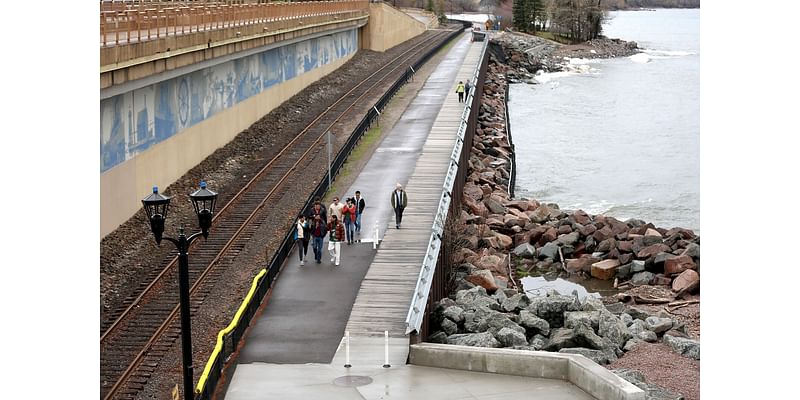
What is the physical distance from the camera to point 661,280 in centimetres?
3009

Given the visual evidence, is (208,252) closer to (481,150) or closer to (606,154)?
(481,150)

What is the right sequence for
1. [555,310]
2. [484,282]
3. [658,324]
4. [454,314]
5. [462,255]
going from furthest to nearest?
[462,255] < [484,282] < [658,324] < [555,310] < [454,314]

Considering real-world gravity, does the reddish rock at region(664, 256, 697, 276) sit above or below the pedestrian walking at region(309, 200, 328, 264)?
below

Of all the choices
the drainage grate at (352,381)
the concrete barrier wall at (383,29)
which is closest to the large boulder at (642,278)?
the drainage grate at (352,381)

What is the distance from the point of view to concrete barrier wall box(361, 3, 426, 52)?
264ft

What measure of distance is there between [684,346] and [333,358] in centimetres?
733

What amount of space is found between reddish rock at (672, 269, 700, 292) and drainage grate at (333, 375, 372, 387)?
14512 millimetres

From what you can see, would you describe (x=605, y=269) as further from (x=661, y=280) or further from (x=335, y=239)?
(x=335, y=239)

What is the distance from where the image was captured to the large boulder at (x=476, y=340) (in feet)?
64.2

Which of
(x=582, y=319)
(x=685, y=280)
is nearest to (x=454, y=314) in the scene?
(x=582, y=319)

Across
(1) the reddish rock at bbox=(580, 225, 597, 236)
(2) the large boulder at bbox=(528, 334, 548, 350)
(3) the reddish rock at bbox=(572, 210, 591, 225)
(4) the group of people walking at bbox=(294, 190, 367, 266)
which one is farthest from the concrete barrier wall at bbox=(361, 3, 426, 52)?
(2) the large boulder at bbox=(528, 334, 548, 350)

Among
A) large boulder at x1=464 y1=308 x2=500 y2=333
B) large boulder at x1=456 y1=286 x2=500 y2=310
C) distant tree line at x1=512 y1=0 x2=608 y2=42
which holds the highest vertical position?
distant tree line at x1=512 y1=0 x2=608 y2=42

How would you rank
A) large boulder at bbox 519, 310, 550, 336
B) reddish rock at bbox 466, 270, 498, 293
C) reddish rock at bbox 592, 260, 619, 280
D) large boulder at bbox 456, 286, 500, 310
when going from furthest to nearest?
reddish rock at bbox 592, 260, 619, 280
reddish rock at bbox 466, 270, 498, 293
large boulder at bbox 456, 286, 500, 310
large boulder at bbox 519, 310, 550, 336

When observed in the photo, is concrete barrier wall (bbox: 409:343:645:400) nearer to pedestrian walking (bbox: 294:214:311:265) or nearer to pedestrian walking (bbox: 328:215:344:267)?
pedestrian walking (bbox: 328:215:344:267)
